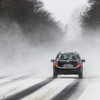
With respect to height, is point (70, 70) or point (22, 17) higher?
point (22, 17)

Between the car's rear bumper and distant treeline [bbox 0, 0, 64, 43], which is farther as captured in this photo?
distant treeline [bbox 0, 0, 64, 43]

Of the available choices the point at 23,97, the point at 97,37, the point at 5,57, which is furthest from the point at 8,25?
the point at 23,97

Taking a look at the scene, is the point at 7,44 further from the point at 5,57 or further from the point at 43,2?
the point at 43,2

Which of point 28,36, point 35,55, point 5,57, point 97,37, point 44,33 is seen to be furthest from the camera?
point 44,33

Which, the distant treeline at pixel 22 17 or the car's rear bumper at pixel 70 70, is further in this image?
the distant treeline at pixel 22 17

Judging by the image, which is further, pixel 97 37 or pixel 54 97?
pixel 97 37

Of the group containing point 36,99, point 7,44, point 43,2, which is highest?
point 43,2

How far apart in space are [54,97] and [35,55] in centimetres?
5748

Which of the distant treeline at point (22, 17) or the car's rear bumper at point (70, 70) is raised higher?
the distant treeline at point (22, 17)

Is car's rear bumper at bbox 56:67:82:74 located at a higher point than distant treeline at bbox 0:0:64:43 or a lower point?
lower

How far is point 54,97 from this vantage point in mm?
12578

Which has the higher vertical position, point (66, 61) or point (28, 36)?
point (28, 36)

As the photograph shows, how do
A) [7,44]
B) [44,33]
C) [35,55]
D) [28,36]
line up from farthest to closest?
1. [44,33]
2. [35,55]
3. [28,36]
4. [7,44]

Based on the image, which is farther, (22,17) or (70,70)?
(22,17)
